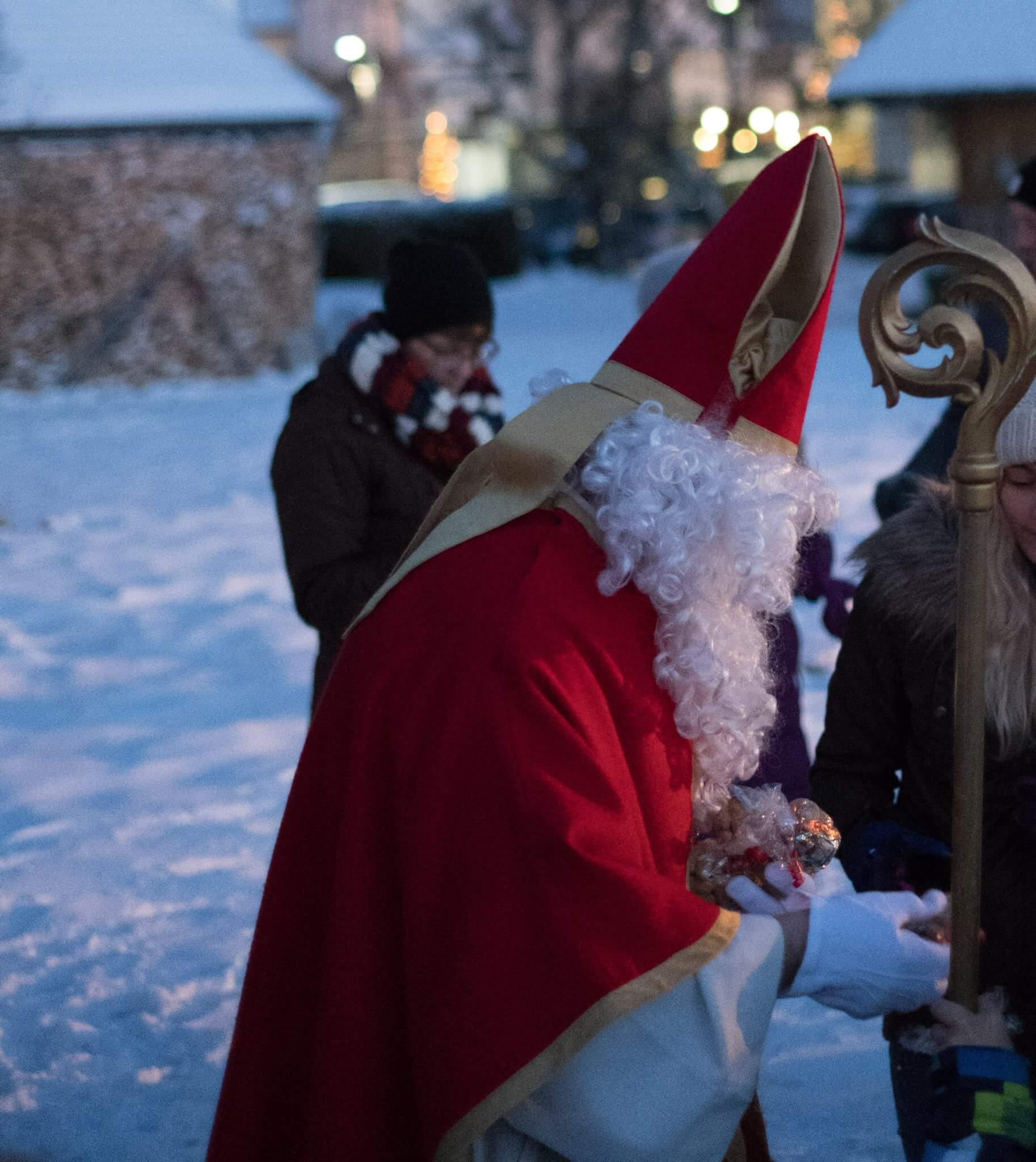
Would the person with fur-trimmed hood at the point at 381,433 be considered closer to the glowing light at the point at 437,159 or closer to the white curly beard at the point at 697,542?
the white curly beard at the point at 697,542

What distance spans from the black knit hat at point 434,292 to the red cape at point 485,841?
175 cm

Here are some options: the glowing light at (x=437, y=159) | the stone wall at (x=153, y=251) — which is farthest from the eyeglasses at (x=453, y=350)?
the glowing light at (x=437, y=159)

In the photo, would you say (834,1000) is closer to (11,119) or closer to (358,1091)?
(358,1091)

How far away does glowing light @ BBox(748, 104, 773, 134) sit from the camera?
3147 centimetres

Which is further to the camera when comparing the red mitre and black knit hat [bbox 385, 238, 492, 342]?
black knit hat [bbox 385, 238, 492, 342]

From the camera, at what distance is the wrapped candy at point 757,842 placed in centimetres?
204

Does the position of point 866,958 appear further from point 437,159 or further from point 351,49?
point 437,159

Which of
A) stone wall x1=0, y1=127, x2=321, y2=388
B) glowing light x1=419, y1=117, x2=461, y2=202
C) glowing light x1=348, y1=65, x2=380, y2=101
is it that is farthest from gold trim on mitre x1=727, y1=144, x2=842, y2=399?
glowing light x1=419, y1=117, x2=461, y2=202

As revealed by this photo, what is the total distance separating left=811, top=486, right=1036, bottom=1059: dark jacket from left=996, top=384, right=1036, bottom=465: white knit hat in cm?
26

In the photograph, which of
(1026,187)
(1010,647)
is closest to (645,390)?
(1010,647)

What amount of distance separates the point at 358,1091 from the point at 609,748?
575 mm

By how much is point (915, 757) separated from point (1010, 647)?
0.28 m

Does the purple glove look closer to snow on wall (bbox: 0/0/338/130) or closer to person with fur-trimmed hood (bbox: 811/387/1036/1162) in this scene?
person with fur-trimmed hood (bbox: 811/387/1036/1162)

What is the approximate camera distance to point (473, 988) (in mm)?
1768
